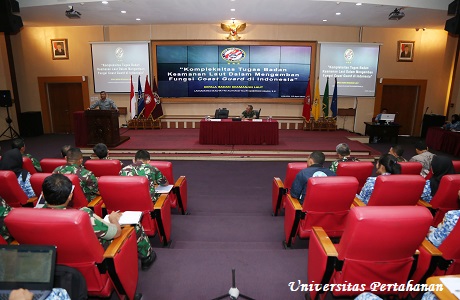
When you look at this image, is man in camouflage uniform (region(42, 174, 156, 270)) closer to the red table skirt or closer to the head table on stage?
the head table on stage

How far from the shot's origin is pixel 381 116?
8.66m

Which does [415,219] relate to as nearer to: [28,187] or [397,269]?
[397,269]

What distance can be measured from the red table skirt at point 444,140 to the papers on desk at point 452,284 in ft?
24.3

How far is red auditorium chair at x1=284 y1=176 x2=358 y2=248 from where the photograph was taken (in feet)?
7.82

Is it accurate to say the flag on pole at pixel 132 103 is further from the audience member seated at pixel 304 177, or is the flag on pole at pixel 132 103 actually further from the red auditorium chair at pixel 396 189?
the red auditorium chair at pixel 396 189

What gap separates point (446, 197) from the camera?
264cm

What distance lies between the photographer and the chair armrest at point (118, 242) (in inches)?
69.1

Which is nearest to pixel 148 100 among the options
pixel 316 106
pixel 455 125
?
pixel 316 106

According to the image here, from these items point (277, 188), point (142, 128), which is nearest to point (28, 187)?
point (277, 188)

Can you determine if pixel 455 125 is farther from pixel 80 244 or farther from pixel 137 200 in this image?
pixel 80 244

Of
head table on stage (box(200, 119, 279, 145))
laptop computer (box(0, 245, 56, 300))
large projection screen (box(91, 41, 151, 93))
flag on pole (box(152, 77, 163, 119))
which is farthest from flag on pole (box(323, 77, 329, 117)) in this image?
laptop computer (box(0, 245, 56, 300))

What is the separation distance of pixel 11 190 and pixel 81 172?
0.60 meters

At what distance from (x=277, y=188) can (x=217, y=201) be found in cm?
108

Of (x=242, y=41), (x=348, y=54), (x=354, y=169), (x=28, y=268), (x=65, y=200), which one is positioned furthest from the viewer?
(x=348, y=54)
